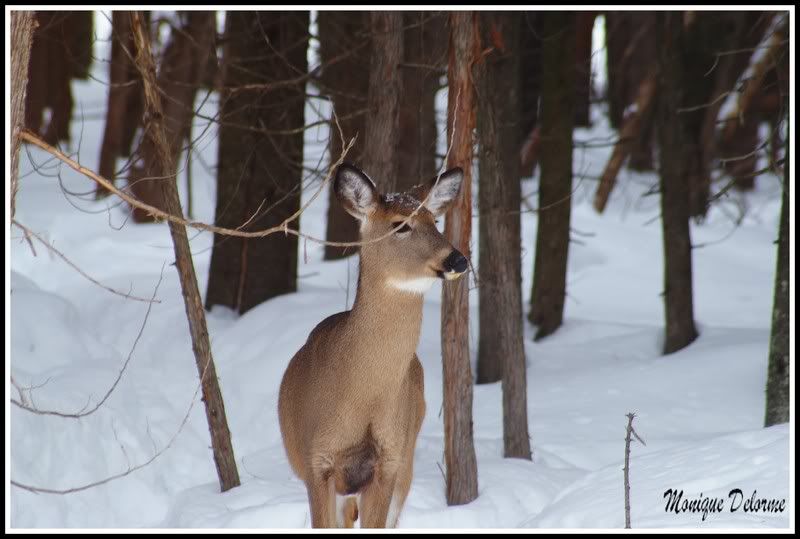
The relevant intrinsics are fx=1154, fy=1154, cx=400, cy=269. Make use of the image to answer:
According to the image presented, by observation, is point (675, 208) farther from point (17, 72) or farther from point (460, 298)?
→ point (17, 72)

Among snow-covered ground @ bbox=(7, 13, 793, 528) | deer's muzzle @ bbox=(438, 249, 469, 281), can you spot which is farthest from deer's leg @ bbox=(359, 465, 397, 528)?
deer's muzzle @ bbox=(438, 249, 469, 281)

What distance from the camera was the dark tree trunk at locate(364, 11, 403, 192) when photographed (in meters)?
7.45

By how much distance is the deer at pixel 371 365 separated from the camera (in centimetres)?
555

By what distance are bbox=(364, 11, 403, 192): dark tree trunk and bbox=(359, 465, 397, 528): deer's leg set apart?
7.48 feet

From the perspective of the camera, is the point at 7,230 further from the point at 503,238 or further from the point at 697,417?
the point at 697,417

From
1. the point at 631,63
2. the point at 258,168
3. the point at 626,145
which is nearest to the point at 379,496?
the point at 258,168

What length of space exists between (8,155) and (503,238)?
3.97 meters

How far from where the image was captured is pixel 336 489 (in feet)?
19.2

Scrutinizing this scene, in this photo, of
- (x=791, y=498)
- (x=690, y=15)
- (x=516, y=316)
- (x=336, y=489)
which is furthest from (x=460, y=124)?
(x=690, y=15)

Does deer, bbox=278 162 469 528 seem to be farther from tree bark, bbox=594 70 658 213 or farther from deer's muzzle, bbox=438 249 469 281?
tree bark, bbox=594 70 658 213

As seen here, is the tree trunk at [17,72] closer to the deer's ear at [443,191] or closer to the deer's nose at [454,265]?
the deer's nose at [454,265]

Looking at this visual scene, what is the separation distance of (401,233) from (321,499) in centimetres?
138

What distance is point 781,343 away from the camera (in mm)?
8344

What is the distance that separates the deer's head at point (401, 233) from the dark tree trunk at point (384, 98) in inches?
67.2
